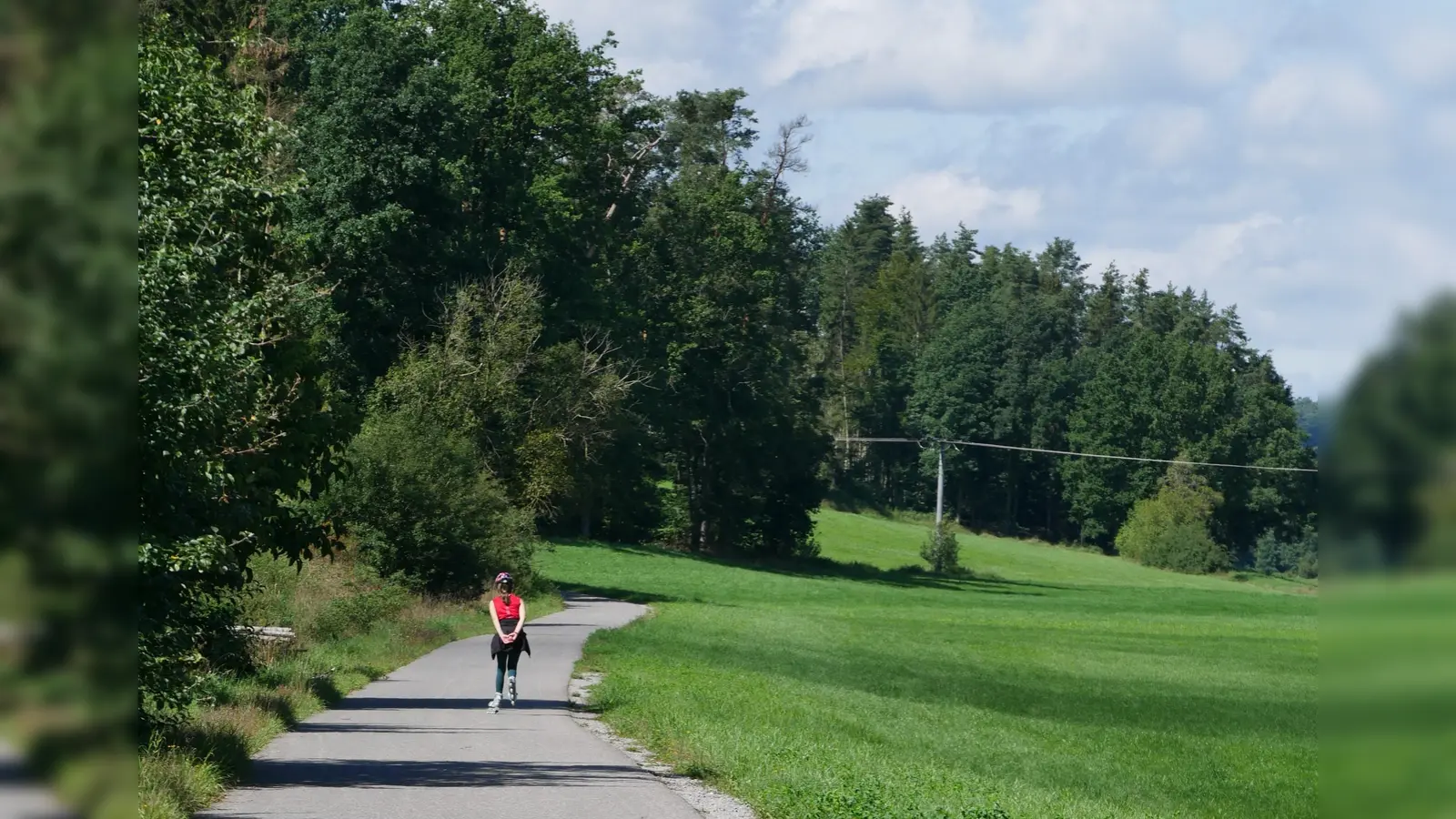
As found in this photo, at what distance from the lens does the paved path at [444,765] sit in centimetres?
1144

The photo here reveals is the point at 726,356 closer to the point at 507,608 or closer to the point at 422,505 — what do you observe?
the point at 422,505

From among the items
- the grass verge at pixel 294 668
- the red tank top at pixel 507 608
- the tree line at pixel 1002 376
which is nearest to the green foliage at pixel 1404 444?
the grass verge at pixel 294 668

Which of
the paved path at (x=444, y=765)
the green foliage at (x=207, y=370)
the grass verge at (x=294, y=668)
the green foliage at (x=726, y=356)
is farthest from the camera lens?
the green foliage at (x=726, y=356)

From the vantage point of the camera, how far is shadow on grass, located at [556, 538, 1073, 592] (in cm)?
8888

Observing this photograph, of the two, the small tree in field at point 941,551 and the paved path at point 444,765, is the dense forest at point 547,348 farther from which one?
the small tree in field at point 941,551

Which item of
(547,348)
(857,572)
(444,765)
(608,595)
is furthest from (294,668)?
(857,572)

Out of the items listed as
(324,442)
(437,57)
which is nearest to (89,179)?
(324,442)

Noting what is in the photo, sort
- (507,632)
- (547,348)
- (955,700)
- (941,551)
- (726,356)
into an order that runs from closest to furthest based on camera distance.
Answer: (507,632), (955,700), (547,348), (726,356), (941,551)

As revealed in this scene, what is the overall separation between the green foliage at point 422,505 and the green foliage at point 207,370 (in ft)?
82.5

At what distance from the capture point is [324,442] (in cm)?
1379

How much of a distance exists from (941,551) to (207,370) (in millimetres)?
101195

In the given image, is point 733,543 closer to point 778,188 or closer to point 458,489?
point 778,188

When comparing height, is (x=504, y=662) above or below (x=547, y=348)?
below

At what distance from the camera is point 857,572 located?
327ft
